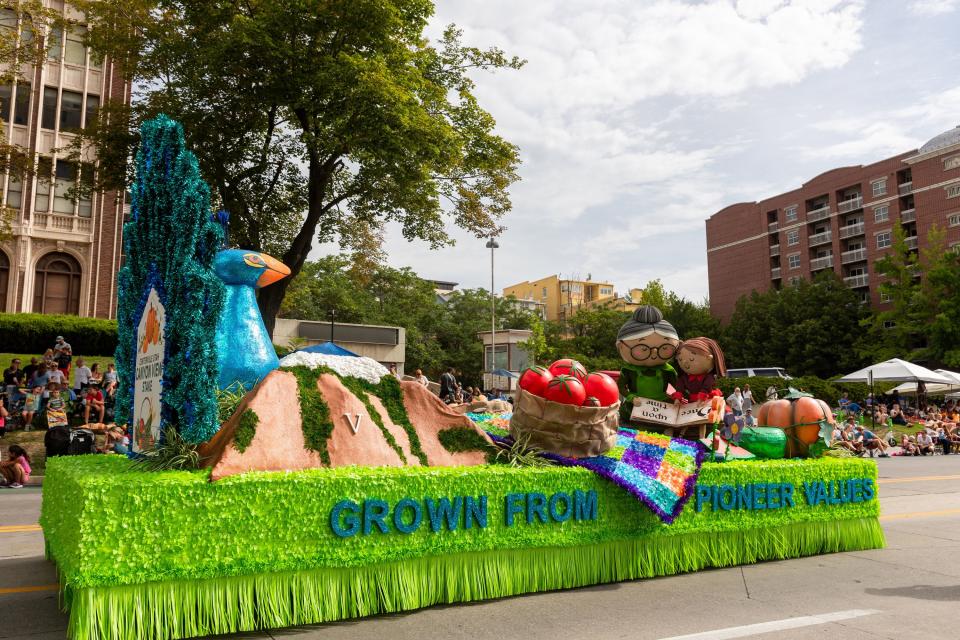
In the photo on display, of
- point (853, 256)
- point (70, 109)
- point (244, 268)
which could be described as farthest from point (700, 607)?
point (853, 256)

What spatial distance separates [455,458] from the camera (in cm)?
521

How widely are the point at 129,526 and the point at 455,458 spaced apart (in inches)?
90.7

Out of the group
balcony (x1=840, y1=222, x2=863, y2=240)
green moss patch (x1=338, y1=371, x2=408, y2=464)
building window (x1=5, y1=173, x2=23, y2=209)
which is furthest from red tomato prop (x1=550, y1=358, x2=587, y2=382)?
balcony (x1=840, y1=222, x2=863, y2=240)

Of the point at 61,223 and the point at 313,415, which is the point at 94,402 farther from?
the point at 61,223

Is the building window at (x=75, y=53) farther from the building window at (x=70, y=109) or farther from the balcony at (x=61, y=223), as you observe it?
the balcony at (x=61, y=223)

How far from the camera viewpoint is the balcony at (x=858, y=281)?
5506cm

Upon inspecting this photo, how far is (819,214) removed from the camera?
58375 mm

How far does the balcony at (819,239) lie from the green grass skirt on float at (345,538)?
58715 mm

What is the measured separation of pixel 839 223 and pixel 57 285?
55.7 meters

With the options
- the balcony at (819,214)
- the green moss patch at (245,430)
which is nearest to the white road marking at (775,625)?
the green moss patch at (245,430)

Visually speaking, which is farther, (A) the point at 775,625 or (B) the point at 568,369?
(B) the point at 568,369

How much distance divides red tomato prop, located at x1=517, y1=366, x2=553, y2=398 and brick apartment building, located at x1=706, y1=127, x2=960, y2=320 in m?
50.6

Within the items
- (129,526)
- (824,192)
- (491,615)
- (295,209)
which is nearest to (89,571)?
(129,526)

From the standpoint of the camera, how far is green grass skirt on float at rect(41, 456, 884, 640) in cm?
363
